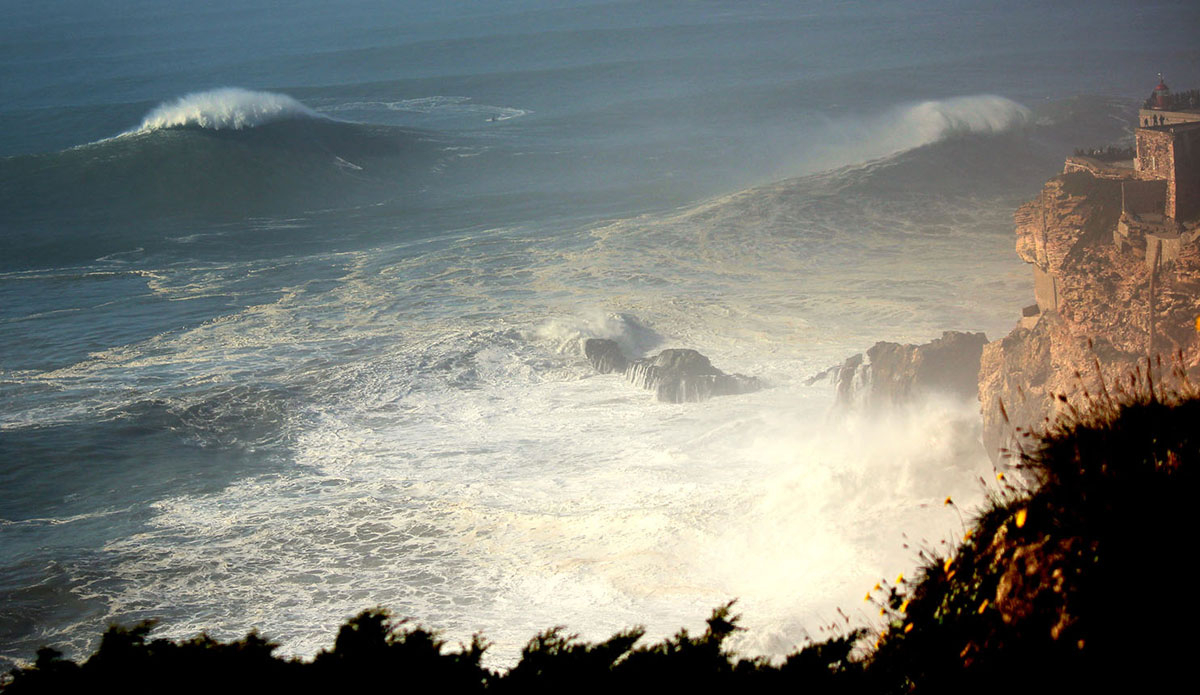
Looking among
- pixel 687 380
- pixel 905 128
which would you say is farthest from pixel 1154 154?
pixel 905 128

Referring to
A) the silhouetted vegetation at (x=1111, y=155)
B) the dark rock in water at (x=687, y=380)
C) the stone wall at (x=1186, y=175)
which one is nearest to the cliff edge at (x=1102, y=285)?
the stone wall at (x=1186, y=175)

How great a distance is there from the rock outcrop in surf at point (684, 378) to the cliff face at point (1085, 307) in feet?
17.9

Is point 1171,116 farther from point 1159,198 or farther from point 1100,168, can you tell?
point 1159,198

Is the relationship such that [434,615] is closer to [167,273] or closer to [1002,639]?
[1002,639]

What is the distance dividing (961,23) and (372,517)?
9248 centimetres

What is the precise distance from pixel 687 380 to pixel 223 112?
35315mm

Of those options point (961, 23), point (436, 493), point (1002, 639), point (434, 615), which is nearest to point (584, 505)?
point (436, 493)

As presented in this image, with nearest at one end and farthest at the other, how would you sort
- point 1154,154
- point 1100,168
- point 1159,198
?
point 1159,198 < point 1154,154 < point 1100,168

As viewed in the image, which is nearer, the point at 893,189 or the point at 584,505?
the point at 584,505

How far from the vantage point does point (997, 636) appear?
3.50 m

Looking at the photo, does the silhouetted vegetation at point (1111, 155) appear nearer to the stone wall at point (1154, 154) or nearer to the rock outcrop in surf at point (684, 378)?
the stone wall at point (1154, 154)

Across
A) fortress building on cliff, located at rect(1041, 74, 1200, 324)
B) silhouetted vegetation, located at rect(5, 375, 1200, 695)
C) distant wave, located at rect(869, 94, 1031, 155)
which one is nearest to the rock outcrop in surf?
fortress building on cliff, located at rect(1041, 74, 1200, 324)

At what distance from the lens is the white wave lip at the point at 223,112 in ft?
148

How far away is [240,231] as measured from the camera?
35.8m
